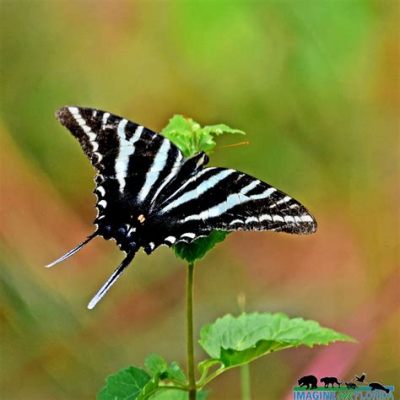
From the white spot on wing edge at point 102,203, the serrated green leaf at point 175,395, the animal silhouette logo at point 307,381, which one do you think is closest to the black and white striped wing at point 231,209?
the white spot on wing edge at point 102,203

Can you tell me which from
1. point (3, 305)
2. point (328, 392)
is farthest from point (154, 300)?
point (328, 392)

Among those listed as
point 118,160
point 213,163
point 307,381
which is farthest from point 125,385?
point 213,163

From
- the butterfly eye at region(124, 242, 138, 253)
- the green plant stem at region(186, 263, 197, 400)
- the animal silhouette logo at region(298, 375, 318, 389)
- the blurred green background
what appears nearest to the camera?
the green plant stem at region(186, 263, 197, 400)

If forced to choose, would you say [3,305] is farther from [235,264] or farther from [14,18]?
[14,18]

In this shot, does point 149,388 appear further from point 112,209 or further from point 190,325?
point 112,209

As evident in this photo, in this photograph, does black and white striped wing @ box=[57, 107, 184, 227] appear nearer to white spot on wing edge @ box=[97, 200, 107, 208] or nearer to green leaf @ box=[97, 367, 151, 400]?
white spot on wing edge @ box=[97, 200, 107, 208]

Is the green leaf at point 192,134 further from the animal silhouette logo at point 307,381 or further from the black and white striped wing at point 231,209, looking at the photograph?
the animal silhouette logo at point 307,381

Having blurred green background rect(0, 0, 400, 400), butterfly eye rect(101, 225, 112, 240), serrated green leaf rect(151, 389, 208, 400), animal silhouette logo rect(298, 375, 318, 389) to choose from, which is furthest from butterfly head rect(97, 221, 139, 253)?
blurred green background rect(0, 0, 400, 400)
